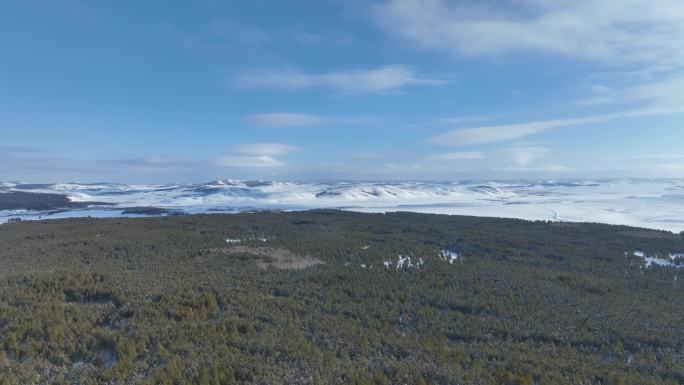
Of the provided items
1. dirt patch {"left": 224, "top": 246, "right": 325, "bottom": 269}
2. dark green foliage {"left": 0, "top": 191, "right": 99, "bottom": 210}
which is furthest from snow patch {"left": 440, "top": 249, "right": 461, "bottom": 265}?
dark green foliage {"left": 0, "top": 191, "right": 99, "bottom": 210}

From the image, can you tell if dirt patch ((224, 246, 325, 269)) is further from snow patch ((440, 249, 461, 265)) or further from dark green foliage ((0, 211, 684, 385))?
snow patch ((440, 249, 461, 265))

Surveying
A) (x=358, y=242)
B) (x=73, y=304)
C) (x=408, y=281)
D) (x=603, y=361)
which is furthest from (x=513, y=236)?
(x=73, y=304)

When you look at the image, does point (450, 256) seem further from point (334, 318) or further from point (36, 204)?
point (36, 204)

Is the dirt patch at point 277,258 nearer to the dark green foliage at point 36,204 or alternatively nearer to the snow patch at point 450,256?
the snow patch at point 450,256

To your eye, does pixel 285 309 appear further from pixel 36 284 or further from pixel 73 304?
pixel 36 284

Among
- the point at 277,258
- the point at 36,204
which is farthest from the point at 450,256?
the point at 36,204
